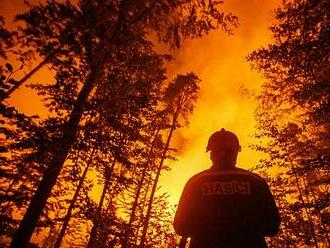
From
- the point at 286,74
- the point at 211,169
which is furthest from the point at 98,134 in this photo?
the point at 211,169

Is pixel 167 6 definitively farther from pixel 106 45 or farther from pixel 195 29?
pixel 106 45

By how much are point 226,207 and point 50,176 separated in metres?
8.46

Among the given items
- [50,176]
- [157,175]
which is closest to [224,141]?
[50,176]

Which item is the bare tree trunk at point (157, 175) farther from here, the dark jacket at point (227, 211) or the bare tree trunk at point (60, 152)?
the dark jacket at point (227, 211)

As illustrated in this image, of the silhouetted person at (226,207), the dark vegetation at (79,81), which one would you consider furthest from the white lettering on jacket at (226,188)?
the dark vegetation at (79,81)

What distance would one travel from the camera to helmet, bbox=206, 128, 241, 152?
340 centimetres

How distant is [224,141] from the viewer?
134 inches

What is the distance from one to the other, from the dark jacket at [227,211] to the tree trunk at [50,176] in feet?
25.4

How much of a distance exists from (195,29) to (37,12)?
15.1 ft

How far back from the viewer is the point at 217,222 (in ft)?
10.1

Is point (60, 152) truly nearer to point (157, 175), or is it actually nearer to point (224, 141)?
point (224, 141)

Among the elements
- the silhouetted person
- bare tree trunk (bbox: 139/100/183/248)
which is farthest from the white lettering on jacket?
bare tree trunk (bbox: 139/100/183/248)

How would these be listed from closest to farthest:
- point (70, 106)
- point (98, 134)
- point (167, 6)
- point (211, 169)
Answer: 1. point (211, 169)
2. point (167, 6)
3. point (98, 134)
4. point (70, 106)

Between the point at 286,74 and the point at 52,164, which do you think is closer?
the point at 52,164
